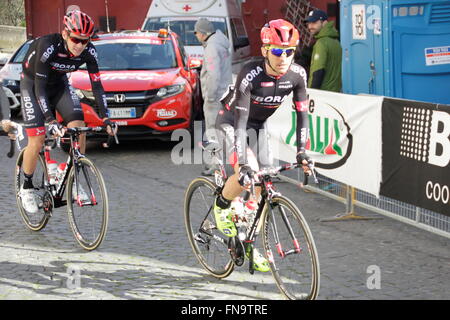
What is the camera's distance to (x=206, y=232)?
718 centimetres

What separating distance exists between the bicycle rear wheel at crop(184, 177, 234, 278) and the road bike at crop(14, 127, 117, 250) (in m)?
0.81

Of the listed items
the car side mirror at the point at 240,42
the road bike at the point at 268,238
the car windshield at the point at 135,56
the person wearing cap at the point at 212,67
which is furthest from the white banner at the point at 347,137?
the car side mirror at the point at 240,42

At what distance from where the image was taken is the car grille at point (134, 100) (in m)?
13.3

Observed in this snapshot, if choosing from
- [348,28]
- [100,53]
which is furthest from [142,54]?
[348,28]

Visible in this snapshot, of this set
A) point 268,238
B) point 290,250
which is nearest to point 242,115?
point 268,238

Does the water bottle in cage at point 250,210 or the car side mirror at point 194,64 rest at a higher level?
the car side mirror at point 194,64

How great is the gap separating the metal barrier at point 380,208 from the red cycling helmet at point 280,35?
8.95 ft

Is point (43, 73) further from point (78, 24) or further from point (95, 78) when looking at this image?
point (78, 24)

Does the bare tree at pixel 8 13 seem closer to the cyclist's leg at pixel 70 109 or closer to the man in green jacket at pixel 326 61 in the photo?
the man in green jacket at pixel 326 61

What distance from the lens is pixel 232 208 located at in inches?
263

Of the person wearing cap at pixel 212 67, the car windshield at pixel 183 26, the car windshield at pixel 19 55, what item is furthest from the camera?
the car windshield at pixel 183 26

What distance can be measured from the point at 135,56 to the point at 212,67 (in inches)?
130
